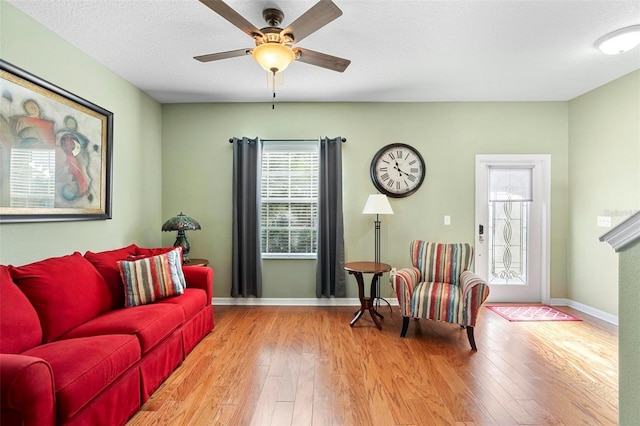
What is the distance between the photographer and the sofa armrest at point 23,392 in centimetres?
122

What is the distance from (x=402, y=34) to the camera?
246 cm

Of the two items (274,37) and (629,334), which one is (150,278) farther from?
(629,334)

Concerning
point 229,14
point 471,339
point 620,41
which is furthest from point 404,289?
point 620,41

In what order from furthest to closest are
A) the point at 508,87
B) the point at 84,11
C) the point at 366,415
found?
the point at 508,87, the point at 84,11, the point at 366,415

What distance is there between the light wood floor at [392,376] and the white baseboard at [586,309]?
0.46ft

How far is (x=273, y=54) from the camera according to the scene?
198 centimetres

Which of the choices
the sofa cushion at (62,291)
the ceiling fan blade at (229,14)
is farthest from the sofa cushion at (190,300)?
the ceiling fan blade at (229,14)

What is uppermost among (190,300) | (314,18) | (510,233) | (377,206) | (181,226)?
(314,18)

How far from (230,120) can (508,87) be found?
342 cm

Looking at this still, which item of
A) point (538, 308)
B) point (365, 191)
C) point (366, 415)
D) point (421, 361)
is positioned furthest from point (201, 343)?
point (538, 308)

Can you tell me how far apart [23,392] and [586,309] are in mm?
5101

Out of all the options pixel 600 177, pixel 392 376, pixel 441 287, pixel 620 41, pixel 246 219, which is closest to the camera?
pixel 392 376

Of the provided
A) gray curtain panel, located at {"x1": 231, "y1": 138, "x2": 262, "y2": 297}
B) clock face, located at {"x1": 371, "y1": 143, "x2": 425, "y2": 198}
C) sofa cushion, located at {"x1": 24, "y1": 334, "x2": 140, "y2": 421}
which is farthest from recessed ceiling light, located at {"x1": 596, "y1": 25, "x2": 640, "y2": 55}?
sofa cushion, located at {"x1": 24, "y1": 334, "x2": 140, "y2": 421}

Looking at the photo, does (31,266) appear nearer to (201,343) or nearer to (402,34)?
(201,343)
